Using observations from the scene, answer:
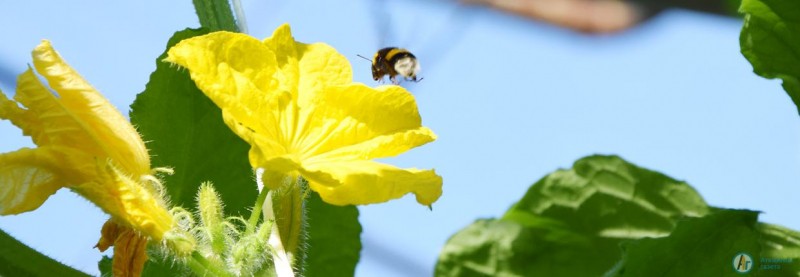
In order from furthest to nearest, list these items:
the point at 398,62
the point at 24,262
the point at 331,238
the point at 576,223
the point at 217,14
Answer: the point at 398,62 < the point at 576,223 < the point at 331,238 < the point at 217,14 < the point at 24,262

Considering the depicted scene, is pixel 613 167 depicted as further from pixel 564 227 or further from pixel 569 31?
pixel 569 31

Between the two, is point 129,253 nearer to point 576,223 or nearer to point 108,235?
point 108,235

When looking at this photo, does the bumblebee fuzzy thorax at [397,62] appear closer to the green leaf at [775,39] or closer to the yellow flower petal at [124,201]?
the green leaf at [775,39]

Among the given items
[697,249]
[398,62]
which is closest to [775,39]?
[697,249]

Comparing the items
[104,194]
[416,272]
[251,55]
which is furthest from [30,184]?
[416,272]

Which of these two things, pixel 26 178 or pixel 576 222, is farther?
pixel 576 222

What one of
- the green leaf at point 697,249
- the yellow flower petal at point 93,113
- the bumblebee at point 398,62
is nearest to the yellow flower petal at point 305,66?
the yellow flower petal at point 93,113
